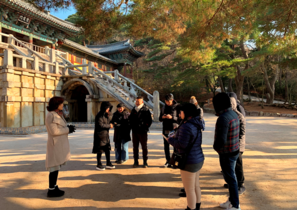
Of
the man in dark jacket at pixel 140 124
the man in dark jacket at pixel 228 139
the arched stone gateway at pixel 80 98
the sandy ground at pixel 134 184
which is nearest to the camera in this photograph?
the man in dark jacket at pixel 228 139

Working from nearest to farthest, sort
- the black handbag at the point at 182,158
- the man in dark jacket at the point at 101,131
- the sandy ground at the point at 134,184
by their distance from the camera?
the black handbag at the point at 182,158 → the sandy ground at the point at 134,184 → the man in dark jacket at the point at 101,131

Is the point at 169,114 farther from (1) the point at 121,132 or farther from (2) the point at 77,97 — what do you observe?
(2) the point at 77,97

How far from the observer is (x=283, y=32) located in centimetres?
575

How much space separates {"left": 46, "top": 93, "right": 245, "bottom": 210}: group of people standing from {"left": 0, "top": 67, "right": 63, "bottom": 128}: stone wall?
7.97 metres

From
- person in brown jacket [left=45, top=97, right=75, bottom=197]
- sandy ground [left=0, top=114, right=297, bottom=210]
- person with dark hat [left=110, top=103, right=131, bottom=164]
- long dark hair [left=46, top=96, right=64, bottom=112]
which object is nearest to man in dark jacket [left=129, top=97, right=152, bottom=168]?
person with dark hat [left=110, top=103, right=131, bottom=164]

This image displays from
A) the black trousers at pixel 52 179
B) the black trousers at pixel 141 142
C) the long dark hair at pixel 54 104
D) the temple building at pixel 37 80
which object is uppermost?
the temple building at pixel 37 80

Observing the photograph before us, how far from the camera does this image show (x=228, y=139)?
2.52 m

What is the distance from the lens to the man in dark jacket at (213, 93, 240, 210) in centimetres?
247

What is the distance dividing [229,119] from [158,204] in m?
1.53

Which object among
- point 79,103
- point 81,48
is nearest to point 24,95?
point 79,103

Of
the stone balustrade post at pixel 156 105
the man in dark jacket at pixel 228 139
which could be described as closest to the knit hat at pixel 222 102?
the man in dark jacket at pixel 228 139

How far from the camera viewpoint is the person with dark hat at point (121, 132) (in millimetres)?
4434

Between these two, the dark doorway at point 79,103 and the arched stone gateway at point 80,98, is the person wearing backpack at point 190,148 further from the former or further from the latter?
the dark doorway at point 79,103

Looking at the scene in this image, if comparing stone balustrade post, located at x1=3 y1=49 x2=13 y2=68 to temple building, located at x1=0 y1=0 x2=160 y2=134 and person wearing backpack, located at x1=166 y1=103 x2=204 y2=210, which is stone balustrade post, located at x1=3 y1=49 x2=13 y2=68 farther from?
person wearing backpack, located at x1=166 y1=103 x2=204 y2=210
